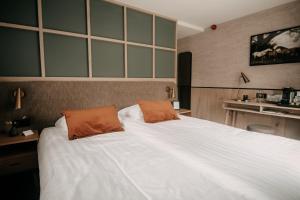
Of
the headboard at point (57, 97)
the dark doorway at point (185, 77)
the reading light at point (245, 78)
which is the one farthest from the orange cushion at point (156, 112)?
the dark doorway at point (185, 77)

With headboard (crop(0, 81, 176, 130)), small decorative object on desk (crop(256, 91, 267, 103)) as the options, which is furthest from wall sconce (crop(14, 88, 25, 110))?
small decorative object on desk (crop(256, 91, 267, 103))

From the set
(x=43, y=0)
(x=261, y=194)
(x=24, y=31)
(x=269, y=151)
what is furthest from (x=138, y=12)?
(x=261, y=194)

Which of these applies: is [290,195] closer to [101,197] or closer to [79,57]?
[101,197]

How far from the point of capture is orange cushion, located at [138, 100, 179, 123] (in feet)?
7.93

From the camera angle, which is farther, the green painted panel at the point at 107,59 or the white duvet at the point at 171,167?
the green painted panel at the point at 107,59

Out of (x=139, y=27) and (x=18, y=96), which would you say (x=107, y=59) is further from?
(x=18, y=96)

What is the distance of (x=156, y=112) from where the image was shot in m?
2.45

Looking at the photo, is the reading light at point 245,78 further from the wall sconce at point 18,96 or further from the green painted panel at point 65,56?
the wall sconce at point 18,96

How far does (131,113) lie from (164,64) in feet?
4.45

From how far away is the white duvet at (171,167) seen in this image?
868 mm

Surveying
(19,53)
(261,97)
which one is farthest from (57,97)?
(261,97)

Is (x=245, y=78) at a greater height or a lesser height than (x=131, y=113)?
greater

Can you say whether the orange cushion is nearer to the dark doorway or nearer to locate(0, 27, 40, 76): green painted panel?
locate(0, 27, 40, 76): green painted panel

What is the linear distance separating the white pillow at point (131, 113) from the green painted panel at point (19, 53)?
123 cm
